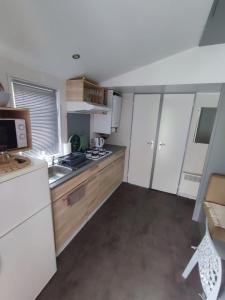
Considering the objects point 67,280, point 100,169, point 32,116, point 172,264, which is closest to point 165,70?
point 100,169

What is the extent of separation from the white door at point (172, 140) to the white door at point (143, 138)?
151 mm

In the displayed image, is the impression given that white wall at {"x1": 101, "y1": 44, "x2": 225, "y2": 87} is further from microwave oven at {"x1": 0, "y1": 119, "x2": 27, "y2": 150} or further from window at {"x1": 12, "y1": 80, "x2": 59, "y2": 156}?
microwave oven at {"x1": 0, "y1": 119, "x2": 27, "y2": 150}

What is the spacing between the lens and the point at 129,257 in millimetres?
1738

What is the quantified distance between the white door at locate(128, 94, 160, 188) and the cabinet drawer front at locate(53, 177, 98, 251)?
4.76 feet

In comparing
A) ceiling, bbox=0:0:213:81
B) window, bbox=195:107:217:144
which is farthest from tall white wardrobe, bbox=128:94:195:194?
ceiling, bbox=0:0:213:81

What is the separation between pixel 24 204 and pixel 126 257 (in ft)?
4.45

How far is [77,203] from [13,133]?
1091 mm

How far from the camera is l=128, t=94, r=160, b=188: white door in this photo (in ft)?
9.97

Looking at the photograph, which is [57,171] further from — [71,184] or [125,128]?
[125,128]

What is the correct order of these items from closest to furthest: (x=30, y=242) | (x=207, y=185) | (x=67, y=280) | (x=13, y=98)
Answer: (x=30, y=242) → (x=67, y=280) → (x=13, y=98) → (x=207, y=185)

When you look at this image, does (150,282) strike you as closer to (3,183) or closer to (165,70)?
(3,183)

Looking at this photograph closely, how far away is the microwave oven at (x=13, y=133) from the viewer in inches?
45.6

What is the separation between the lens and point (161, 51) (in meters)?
1.99

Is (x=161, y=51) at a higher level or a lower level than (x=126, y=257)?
higher
